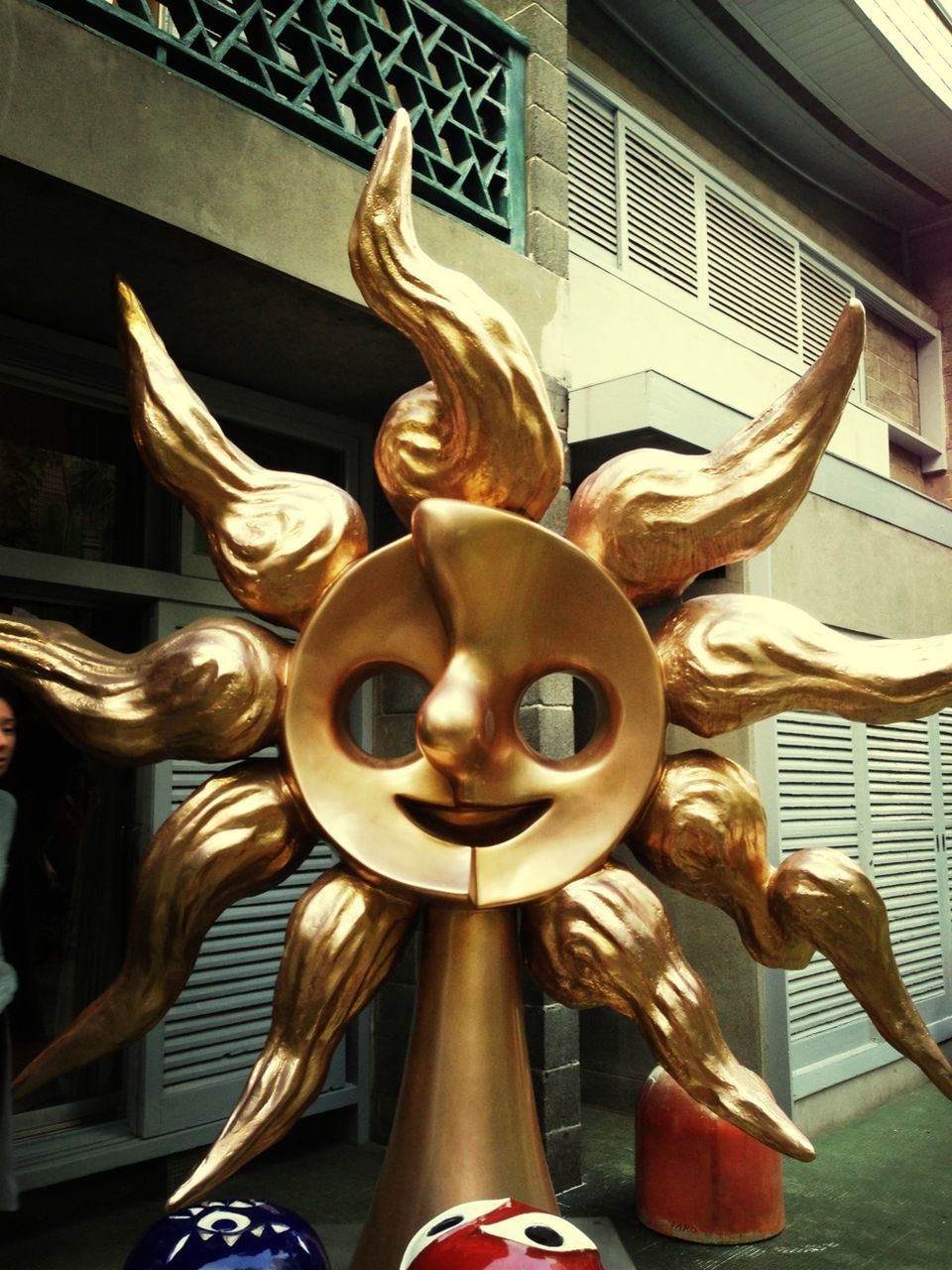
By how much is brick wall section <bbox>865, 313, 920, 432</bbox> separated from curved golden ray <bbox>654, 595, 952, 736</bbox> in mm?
7330

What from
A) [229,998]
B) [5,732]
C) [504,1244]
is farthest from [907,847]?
[5,732]

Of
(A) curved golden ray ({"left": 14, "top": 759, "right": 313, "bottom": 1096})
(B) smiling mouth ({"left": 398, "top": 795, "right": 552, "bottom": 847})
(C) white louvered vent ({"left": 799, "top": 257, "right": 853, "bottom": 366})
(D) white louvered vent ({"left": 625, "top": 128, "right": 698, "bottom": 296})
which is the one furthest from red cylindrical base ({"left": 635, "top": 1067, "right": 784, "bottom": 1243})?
(C) white louvered vent ({"left": 799, "top": 257, "right": 853, "bottom": 366})

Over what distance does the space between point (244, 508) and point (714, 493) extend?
0.97 metres

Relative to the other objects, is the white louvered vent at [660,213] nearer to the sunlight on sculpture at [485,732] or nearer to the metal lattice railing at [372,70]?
the metal lattice railing at [372,70]

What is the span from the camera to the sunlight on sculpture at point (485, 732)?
2227mm

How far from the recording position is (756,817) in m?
2.32

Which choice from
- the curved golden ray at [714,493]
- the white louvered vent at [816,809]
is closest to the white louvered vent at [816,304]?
the white louvered vent at [816,809]

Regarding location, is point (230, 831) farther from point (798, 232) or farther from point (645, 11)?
point (798, 232)

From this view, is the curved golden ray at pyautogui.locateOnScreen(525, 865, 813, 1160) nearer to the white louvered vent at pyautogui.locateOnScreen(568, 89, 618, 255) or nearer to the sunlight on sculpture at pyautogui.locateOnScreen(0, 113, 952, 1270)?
the sunlight on sculpture at pyautogui.locateOnScreen(0, 113, 952, 1270)

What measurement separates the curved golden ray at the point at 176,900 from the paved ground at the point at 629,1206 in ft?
3.42

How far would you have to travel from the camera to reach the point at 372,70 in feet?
13.1

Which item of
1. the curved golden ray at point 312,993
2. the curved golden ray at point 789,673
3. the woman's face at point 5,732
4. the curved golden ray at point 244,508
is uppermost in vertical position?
the curved golden ray at point 244,508

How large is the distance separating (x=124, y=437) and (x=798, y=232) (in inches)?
220

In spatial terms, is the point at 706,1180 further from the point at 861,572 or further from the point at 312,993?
the point at 861,572
